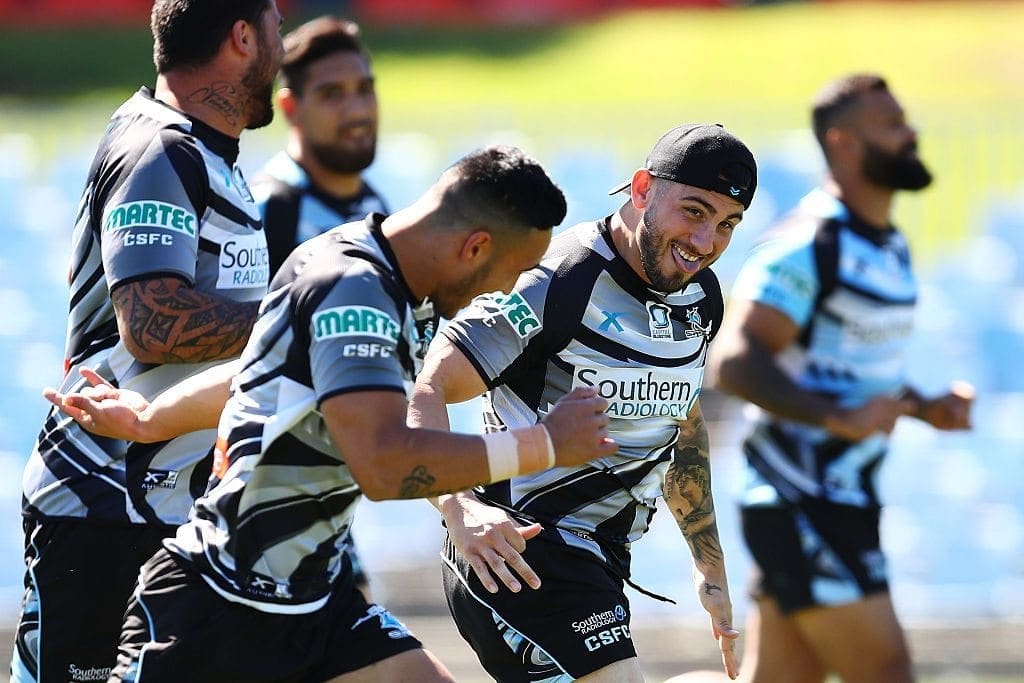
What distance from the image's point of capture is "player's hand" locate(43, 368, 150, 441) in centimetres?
428

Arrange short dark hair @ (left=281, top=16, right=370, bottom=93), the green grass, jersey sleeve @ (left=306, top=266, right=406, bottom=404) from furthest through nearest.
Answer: the green grass < short dark hair @ (left=281, top=16, right=370, bottom=93) < jersey sleeve @ (left=306, top=266, right=406, bottom=404)

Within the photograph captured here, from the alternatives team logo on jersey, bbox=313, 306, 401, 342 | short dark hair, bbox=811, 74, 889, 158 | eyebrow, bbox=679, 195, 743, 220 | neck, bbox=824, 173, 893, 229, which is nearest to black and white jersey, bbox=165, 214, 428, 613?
team logo on jersey, bbox=313, 306, 401, 342

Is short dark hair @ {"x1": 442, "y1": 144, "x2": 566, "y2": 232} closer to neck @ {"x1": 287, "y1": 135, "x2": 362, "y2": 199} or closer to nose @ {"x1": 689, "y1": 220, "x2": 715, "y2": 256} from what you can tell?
nose @ {"x1": 689, "y1": 220, "x2": 715, "y2": 256}

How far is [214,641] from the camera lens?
3922 millimetres

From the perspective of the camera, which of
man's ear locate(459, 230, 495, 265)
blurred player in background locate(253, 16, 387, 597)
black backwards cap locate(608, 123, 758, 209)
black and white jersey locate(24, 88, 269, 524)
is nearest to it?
man's ear locate(459, 230, 495, 265)

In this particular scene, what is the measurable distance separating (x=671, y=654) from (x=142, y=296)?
6.30 metres

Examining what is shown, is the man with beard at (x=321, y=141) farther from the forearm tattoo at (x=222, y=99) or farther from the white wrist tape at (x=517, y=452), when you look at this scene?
the white wrist tape at (x=517, y=452)

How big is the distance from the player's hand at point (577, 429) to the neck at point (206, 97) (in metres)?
1.65

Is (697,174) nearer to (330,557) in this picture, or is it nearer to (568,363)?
(568,363)

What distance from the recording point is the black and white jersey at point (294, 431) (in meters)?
3.72

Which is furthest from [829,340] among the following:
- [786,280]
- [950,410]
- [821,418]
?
[950,410]

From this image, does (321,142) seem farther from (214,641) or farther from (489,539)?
(214,641)

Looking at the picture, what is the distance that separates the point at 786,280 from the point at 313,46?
2459 mm

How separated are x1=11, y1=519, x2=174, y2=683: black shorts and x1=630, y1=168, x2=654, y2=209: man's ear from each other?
1.76 metres
